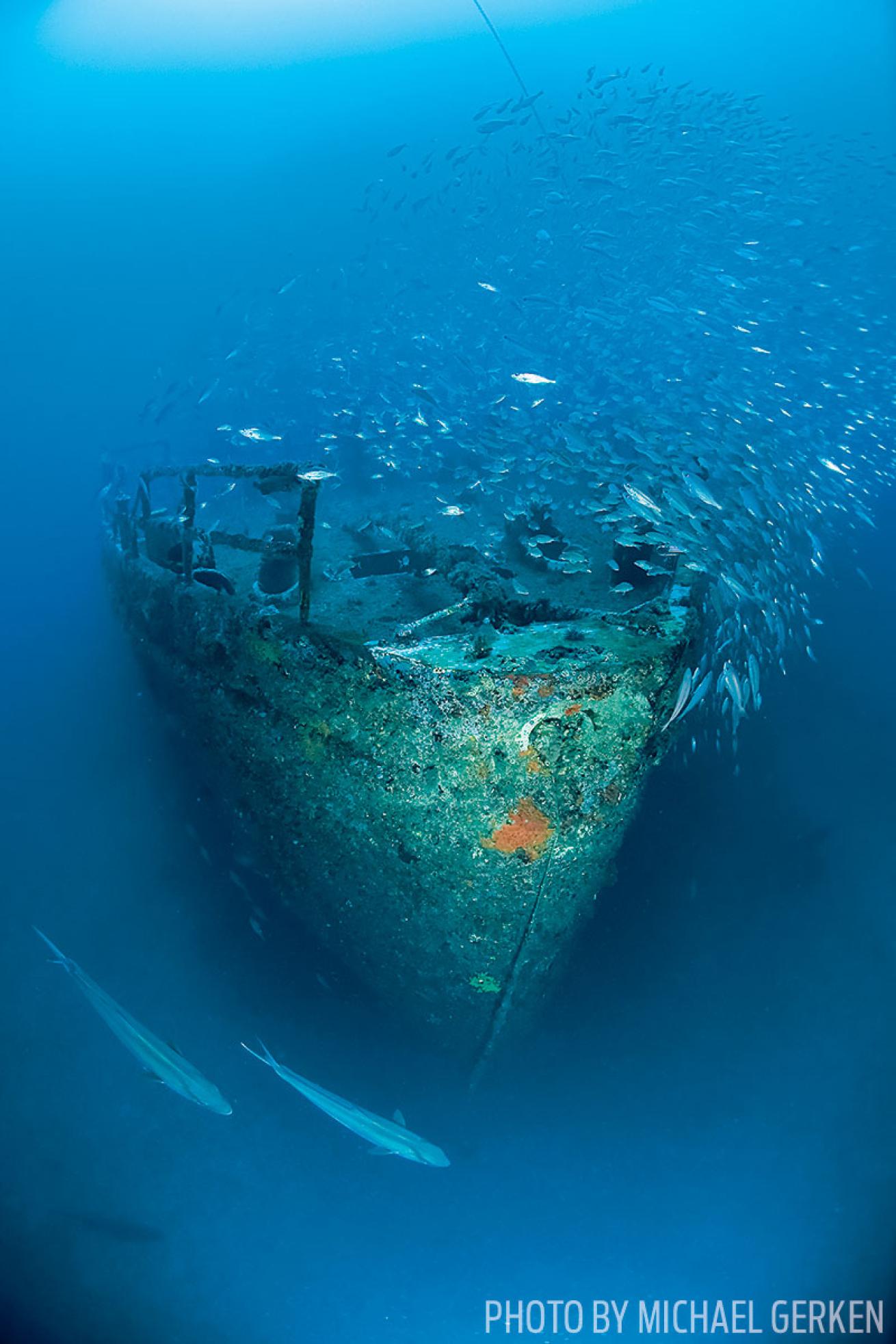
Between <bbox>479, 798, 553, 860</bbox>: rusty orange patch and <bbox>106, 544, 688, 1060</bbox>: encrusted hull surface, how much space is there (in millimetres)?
10

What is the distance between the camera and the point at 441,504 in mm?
6539

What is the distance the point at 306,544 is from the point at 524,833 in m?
2.36

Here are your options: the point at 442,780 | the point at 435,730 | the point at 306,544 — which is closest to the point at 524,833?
the point at 442,780

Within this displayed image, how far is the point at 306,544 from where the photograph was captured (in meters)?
4.52

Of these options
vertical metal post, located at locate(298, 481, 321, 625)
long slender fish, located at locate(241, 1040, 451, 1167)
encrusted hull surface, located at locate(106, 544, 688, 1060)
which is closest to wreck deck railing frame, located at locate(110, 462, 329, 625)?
vertical metal post, located at locate(298, 481, 321, 625)

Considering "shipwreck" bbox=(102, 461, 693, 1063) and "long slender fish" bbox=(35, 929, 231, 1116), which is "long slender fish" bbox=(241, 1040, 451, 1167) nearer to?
"long slender fish" bbox=(35, 929, 231, 1116)

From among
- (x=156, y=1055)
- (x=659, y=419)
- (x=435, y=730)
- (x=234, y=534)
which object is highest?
(x=659, y=419)

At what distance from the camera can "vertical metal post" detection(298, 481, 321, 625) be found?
174 inches

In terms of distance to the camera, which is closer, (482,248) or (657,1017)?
(657,1017)

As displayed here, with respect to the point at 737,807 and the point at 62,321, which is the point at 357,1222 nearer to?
the point at 737,807

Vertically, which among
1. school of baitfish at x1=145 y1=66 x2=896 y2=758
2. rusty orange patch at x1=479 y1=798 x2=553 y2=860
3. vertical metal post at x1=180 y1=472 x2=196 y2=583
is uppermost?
school of baitfish at x1=145 y1=66 x2=896 y2=758

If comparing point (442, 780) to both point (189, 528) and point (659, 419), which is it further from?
point (659, 419)

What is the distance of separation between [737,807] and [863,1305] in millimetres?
4393

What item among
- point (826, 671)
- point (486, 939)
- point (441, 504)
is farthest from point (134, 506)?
point (826, 671)
